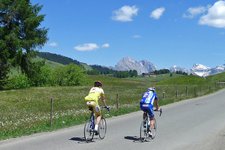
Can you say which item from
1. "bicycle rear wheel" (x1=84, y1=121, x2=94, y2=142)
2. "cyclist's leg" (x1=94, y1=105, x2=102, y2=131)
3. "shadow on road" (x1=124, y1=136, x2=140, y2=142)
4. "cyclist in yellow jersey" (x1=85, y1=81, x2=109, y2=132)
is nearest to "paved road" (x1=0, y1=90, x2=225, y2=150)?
"shadow on road" (x1=124, y1=136, x2=140, y2=142)

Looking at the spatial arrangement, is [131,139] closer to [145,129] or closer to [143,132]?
[143,132]

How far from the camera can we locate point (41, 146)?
13.0 metres

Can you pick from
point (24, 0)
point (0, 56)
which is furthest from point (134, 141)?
point (24, 0)

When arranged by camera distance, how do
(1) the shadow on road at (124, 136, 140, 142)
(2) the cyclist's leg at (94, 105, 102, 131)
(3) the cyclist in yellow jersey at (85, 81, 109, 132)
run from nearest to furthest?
(3) the cyclist in yellow jersey at (85, 81, 109, 132)
(2) the cyclist's leg at (94, 105, 102, 131)
(1) the shadow on road at (124, 136, 140, 142)

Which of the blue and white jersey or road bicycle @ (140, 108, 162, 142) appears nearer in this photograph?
the blue and white jersey

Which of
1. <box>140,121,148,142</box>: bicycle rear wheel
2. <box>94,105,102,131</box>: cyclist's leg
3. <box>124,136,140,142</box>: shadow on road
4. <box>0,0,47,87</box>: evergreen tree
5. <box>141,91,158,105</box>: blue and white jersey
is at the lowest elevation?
<box>124,136,140,142</box>: shadow on road

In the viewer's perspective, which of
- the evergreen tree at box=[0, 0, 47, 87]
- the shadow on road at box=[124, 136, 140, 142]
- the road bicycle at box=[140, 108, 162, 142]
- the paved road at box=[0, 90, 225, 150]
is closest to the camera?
the paved road at box=[0, 90, 225, 150]

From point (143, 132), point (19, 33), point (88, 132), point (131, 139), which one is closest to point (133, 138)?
point (131, 139)

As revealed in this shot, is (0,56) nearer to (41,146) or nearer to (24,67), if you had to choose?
(24,67)

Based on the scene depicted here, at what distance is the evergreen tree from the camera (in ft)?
175

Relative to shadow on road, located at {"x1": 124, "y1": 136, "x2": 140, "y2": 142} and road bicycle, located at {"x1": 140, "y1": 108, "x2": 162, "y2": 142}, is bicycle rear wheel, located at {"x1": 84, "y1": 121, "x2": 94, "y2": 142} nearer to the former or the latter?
shadow on road, located at {"x1": 124, "y1": 136, "x2": 140, "y2": 142}

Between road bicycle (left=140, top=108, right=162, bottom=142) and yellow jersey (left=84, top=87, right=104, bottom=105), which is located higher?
yellow jersey (left=84, top=87, right=104, bottom=105)

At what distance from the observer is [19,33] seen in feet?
183

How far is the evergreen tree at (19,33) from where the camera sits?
53453 mm
